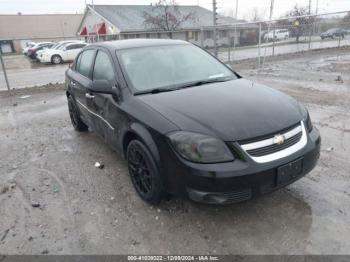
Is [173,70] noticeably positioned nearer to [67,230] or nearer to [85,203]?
[85,203]

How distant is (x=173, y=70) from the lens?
11.8 feet

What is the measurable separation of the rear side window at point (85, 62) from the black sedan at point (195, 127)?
0.53 meters

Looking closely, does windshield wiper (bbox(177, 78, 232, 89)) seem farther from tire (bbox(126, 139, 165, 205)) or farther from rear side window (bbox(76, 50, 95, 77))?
rear side window (bbox(76, 50, 95, 77))

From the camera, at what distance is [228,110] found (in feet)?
9.05

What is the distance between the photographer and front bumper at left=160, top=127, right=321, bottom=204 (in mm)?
2398

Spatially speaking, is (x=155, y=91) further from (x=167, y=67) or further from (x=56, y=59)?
(x=56, y=59)

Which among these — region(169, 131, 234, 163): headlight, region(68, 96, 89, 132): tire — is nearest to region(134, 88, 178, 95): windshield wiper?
region(169, 131, 234, 163): headlight

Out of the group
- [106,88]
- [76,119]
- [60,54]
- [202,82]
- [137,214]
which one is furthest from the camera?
[60,54]

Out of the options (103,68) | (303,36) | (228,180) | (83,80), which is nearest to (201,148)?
(228,180)

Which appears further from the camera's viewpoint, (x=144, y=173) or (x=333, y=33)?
(x=333, y=33)

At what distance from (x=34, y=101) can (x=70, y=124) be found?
11.0 ft

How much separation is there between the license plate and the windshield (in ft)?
4.83

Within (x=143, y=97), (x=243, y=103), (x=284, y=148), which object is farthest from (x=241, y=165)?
(x=143, y=97)

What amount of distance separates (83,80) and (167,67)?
5.21 ft
